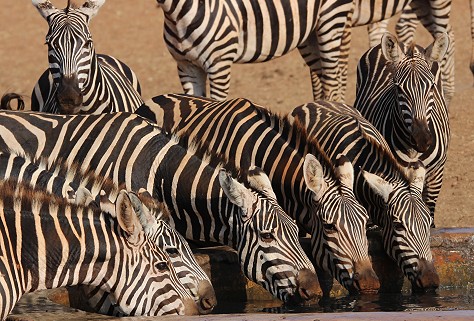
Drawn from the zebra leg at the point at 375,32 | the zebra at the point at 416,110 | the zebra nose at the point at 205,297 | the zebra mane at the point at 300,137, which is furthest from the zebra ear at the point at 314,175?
the zebra leg at the point at 375,32

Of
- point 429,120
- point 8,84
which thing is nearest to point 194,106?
point 429,120

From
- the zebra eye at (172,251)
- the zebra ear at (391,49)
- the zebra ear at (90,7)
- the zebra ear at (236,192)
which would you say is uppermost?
the zebra ear at (90,7)

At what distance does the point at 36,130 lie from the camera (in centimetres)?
905

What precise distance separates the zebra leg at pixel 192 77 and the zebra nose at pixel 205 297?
5.18 metres

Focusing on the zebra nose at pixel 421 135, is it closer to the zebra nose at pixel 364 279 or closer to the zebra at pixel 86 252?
the zebra nose at pixel 364 279

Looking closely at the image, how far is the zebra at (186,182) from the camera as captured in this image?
8062 mm

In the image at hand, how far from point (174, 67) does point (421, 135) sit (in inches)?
407

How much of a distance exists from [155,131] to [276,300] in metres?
1.45

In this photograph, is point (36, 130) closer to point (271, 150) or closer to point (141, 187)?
point (141, 187)

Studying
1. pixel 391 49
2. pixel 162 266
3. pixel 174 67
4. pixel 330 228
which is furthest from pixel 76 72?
pixel 174 67

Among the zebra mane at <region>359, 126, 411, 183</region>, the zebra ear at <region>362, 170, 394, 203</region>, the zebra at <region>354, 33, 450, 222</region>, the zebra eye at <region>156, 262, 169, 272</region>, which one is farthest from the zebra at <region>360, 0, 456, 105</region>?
the zebra eye at <region>156, 262, 169, 272</region>

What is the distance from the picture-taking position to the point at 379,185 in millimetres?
8992

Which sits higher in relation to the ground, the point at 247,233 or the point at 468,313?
the point at 247,233

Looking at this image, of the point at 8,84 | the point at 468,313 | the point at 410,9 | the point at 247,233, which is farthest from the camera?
the point at 8,84
